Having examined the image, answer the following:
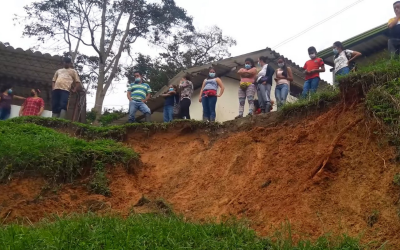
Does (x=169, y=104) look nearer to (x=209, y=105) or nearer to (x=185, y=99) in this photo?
(x=185, y=99)

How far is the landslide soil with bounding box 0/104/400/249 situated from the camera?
234 inches

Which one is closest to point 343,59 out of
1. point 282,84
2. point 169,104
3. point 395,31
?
point 395,31

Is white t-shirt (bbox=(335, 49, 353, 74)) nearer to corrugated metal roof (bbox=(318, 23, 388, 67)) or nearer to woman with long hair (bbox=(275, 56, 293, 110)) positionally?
woman with long hair (bbox=(275, 56, 293, 110))

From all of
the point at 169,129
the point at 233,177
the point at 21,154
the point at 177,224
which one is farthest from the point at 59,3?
the point at 177,224

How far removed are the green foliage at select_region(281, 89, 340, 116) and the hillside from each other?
0.02 m

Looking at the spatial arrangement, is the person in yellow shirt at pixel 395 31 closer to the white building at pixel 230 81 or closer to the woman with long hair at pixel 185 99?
the woman with long hair at pixel 185 99

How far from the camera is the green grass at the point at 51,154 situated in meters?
8.33

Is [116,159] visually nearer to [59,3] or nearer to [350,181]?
[350,181]

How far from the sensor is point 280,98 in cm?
1066

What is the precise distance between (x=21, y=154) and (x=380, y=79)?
589 cm

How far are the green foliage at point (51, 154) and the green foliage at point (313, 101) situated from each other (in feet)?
9.62

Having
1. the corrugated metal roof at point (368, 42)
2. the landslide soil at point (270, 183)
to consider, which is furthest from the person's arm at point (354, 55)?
the landslide soil at point (270, 183)

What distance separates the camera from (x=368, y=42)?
12500mm

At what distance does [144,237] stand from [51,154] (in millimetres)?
3705
